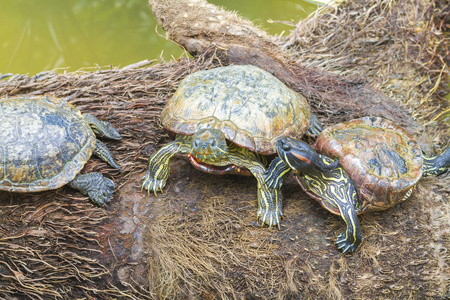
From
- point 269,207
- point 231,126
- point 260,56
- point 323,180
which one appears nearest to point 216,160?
point 231,126

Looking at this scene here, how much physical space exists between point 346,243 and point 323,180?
17.4 inches

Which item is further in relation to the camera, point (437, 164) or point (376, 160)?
point (437, 164)

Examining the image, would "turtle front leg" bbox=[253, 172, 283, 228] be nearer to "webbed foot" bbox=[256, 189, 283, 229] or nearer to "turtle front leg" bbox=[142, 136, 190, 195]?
"webbed foot" bbox=[256, 189, 283, 229]

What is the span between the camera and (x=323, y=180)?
2480 mm

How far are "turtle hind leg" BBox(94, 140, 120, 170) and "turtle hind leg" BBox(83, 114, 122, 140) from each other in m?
0.11

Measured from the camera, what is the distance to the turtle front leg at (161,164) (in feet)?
8.55

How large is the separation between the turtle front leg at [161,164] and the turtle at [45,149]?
27 centimetres

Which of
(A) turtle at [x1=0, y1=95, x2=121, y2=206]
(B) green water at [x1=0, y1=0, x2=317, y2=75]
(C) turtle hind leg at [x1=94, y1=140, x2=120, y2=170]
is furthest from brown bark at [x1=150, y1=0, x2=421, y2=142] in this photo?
(A) turtle at [x1=0, y1=95, x2=121, y2=206]

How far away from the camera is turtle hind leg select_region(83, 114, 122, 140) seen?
2.79 metres

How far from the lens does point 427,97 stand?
3.84m

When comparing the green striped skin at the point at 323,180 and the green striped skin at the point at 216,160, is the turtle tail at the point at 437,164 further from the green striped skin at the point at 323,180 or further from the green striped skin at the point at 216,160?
the green striped skin at the point at 216,160

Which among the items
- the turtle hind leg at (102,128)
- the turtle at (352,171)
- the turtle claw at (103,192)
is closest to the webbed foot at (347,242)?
the turtle at (352,171)

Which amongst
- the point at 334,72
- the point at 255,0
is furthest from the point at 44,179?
the point at 255,0

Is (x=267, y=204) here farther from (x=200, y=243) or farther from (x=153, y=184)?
(x=153, y=184)
